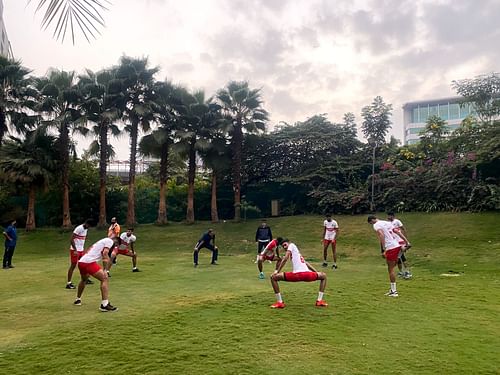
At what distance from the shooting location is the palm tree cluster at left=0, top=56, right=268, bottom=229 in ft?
87.8

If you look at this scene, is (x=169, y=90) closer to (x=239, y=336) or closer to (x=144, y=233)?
(x=144, y=233)

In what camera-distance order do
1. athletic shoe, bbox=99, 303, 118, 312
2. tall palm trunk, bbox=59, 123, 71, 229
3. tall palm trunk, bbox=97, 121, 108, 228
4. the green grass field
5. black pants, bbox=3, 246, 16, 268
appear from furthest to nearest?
tall palm trunk, bbox=97, 121, 108, 228 < tall palm trunk, bbox=59, 123, 71, 229 < black pants, bbox=3, 246, 16, 268 < athletic shoe, bbox=99, 303, 118, 312 < the green grass field

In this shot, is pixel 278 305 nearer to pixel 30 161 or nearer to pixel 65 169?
pixel 30 161

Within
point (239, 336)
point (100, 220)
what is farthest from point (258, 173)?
point (239, 336)

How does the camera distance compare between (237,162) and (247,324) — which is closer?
(247,324)

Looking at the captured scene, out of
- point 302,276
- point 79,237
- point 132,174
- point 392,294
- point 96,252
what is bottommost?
point 392,294

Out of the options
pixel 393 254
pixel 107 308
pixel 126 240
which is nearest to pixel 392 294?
pixel 393 254

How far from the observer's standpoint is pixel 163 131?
2869 centimetres

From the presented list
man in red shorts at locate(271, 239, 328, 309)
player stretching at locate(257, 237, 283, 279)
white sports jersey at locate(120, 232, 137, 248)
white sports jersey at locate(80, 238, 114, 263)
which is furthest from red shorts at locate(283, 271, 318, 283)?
white sports jersey at locate(120, 232, 137, 248)

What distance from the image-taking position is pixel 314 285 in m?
10.7

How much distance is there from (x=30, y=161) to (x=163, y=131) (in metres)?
7.99

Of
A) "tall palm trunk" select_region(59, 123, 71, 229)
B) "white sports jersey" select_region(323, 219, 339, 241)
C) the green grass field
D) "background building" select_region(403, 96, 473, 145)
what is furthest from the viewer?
"background building" select_region(403, 96, 473, 145)

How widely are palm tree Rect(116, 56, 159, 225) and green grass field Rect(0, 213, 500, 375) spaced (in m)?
13.8

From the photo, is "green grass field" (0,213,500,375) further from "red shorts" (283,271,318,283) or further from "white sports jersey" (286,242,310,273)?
"white sports jersey" (286,242,310,273)
